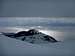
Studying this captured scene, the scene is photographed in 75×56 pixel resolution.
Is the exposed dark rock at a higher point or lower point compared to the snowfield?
higher

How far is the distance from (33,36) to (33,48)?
0.34 ft

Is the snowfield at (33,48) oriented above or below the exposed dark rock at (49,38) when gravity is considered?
below

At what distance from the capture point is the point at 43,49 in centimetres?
143

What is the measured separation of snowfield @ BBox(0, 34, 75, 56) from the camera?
1.42 m

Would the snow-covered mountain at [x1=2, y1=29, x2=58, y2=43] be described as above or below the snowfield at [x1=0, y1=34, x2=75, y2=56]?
above

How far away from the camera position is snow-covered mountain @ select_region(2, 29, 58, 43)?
4.67ft

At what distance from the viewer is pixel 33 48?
1427 millimetres

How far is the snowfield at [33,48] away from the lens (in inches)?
56.0

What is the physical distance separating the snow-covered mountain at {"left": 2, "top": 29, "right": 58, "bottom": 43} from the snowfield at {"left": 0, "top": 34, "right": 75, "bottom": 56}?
3 cm

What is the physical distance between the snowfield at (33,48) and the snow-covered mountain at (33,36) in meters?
0.03

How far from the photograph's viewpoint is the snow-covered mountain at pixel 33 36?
4.67ft

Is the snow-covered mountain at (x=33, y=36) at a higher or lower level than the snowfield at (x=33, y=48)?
higher

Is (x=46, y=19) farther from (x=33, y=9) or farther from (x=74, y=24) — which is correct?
(x=74, y=24)

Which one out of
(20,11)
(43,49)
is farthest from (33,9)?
(43,49)
